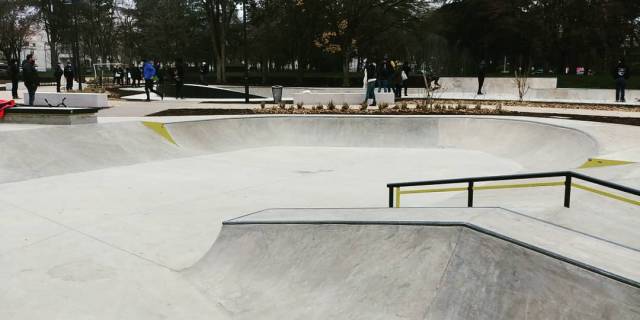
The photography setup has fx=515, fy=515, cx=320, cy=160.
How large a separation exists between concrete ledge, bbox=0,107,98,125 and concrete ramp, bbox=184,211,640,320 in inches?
357

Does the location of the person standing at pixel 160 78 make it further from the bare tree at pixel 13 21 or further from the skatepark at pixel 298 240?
the bare tree at pixel 13 21

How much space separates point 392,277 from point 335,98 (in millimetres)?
20200

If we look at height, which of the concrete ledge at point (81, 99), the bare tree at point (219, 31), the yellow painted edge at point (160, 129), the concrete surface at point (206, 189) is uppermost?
the bare tree at point (219, 31)

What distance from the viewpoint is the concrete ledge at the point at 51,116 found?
12.9 meters

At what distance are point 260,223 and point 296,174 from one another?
594 cm

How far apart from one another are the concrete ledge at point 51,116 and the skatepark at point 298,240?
0.72 metres

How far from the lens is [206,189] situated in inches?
376

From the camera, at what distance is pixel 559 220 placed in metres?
5.32

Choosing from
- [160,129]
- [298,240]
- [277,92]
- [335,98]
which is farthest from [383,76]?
[298,240]

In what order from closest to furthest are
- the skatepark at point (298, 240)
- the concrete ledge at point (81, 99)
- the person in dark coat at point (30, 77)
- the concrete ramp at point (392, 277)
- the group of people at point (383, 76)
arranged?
the concrete ramp at point (392, 277) < the skatepark at point (298, 240) < the person in dark coat at point (30, 77) < the concrete ledge at point (81, 99) < the group of people at point (383, 76)

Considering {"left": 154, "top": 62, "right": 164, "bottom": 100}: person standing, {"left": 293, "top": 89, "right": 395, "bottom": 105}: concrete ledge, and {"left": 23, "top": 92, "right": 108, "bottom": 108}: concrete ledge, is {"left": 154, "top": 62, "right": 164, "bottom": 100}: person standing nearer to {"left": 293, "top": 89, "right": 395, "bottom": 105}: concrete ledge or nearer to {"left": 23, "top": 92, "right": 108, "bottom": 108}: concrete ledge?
{"left": 23, "top": 92, "right": 108, "bottom": 108}: concrete ledge

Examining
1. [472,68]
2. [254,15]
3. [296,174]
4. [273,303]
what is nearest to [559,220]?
[273,303]

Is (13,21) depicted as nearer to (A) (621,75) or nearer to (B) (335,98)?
(B) (335,98)

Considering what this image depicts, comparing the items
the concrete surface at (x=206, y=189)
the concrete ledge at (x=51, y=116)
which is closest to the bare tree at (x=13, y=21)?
the concrete ledge at (x=51, y=116)
